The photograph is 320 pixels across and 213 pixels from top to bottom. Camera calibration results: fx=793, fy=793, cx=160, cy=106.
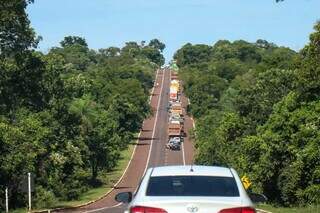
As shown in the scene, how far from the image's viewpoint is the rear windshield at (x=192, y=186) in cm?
1018

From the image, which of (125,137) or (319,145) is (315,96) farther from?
(125,137)

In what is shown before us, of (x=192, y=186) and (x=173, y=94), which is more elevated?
(x=173, y=94)

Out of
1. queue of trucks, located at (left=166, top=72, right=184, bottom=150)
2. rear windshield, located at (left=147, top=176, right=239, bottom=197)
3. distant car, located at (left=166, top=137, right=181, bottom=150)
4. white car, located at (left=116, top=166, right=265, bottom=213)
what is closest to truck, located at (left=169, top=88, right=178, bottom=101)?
queue of trucks, located at (left=166, top=72, right=184, bottom=150)

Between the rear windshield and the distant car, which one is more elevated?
the distant car

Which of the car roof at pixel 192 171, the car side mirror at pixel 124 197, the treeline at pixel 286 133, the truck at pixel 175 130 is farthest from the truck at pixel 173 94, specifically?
the car roof at pixel 192 171

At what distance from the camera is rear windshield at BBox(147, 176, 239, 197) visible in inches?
401

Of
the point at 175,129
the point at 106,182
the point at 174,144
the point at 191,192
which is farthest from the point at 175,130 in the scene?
the point at 191,192

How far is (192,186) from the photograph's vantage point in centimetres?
1036

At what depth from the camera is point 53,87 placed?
57781mm

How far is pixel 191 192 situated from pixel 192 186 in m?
0.19

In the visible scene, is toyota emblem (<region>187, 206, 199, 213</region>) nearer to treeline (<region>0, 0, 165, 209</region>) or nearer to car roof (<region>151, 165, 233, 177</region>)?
car roof (<region>151, 165, 233, 177</region>)

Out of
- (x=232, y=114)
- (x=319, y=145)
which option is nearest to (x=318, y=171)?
(x=319, y=145)

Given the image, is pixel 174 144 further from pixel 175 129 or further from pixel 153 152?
pixel 175 129

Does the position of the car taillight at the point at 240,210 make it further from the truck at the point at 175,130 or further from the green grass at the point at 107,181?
the truck at the point at 175,130
